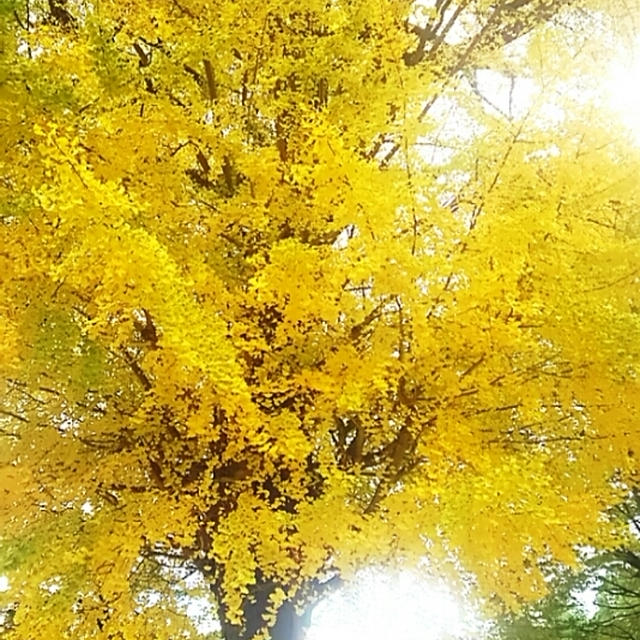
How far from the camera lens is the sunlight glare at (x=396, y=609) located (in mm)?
3504

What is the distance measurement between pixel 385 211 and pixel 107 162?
1348 mm

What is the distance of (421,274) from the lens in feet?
9.20

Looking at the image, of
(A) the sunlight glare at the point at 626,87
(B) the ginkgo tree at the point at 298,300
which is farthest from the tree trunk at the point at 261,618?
(A) the sunlight glare at the point at 626,87

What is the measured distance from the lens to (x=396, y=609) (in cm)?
373

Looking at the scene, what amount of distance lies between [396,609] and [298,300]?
174 centimetres

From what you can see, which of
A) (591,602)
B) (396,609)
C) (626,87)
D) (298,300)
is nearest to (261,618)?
(396,609)

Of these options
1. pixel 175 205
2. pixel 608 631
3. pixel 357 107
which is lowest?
→ pixel 608 631

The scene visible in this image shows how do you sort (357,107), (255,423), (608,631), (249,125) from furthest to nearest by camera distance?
(608,631) → (249,125) → (357,107) → (255,423)

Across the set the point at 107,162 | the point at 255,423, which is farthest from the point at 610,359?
the point at 107,162

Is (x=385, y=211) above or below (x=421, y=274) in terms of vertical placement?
above

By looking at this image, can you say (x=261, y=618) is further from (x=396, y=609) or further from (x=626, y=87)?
(x=626, y=87)

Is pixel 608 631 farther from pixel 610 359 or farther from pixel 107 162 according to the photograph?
pixel 107 162

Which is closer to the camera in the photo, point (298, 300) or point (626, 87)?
point (298, 300)

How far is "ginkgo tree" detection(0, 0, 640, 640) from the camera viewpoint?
2.86 meters
